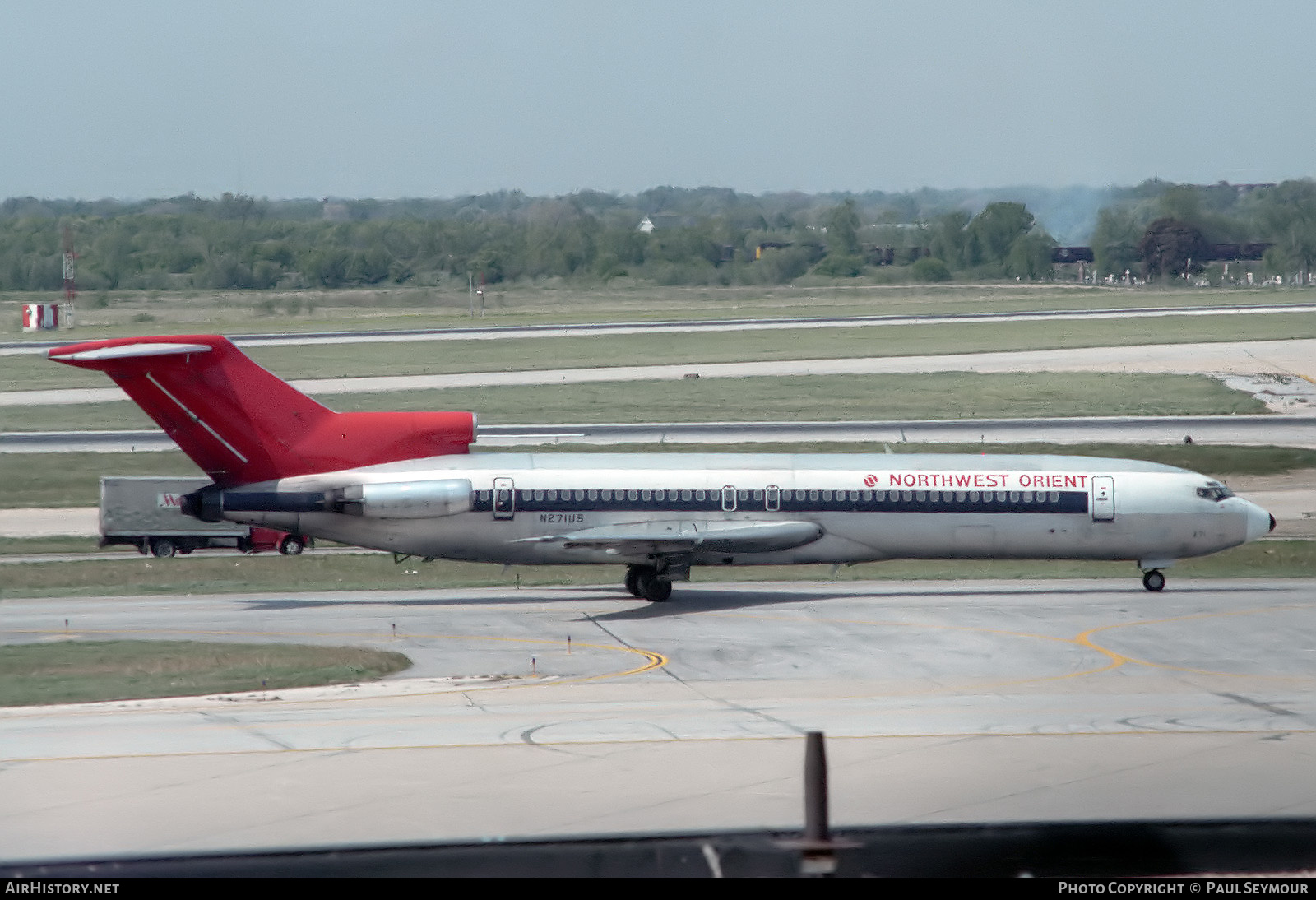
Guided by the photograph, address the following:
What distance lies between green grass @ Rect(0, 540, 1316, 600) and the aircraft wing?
12.6ft

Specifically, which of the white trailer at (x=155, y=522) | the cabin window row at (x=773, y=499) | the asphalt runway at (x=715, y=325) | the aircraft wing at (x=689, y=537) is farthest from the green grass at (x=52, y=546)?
the asphalt runway at (x=715, y=325)

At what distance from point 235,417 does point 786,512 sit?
12.9 meters

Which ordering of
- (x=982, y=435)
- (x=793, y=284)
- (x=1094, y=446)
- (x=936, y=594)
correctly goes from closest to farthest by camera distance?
1. (x=936, y=594)
2. (x=1094, y=446)
3. (x=982, y=435)
4. (x=793, y=284)

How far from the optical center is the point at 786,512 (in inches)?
1399

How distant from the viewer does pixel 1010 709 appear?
22500 mm

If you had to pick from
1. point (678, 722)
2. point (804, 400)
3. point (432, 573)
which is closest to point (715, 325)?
point (804, 400)

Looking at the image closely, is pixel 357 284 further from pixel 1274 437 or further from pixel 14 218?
pixel 1274 437

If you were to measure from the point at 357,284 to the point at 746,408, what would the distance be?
5688 cm

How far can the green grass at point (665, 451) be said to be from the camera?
52.2 m

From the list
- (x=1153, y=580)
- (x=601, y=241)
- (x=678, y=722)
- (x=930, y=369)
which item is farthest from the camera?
(x=601, y=241)

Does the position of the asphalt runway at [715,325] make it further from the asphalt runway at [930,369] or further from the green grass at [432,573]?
the green grass at [432,573]

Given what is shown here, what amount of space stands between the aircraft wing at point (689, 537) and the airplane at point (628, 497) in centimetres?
4

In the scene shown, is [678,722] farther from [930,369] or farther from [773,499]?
[930,369]
